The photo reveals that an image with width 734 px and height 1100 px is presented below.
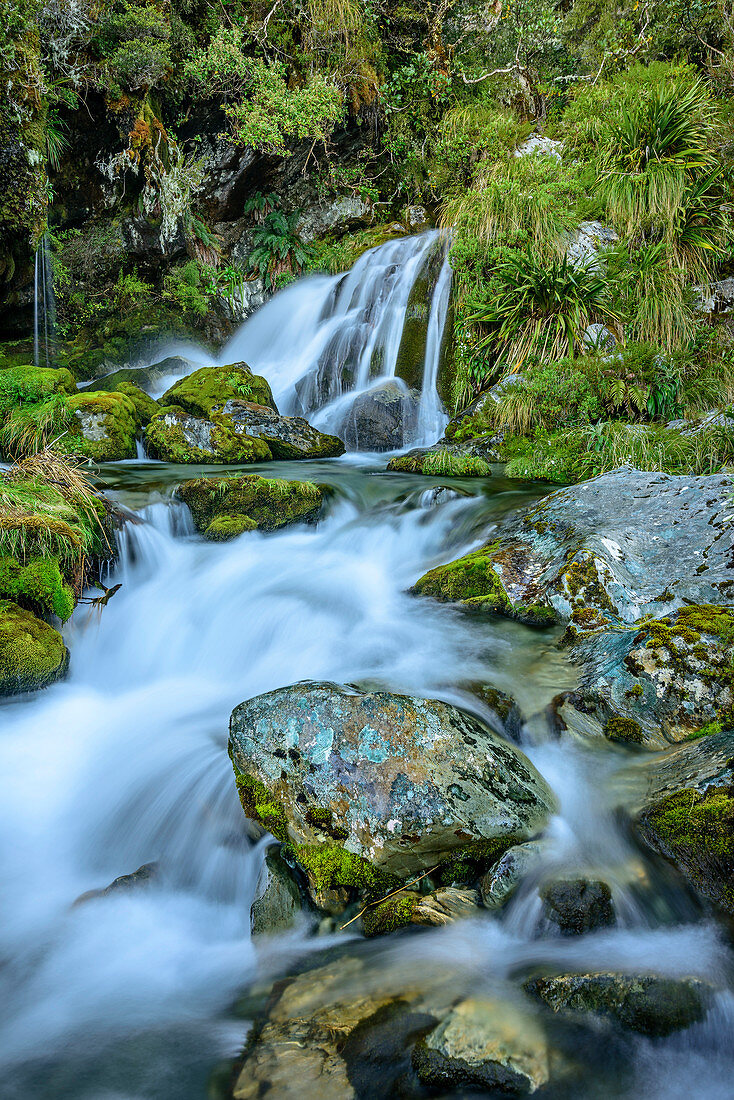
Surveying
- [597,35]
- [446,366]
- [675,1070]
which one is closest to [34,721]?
[675,1070]

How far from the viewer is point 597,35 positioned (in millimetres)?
12883

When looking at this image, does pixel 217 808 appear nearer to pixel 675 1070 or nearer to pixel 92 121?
pixel 675 1070

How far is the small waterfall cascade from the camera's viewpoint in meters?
10.1

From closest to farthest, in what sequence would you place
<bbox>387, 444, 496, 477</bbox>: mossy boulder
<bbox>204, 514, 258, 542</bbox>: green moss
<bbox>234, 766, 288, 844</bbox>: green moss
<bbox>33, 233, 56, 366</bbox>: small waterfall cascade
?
<bbox>234, 766, 288, 844</bbox>: green moss < <bbox>204, 514, 258, 542</bbox>: green moss < <bbox>387, 444, 496, 477</bbox>: mossy boulder < <bbox>33, 233, 56, 366</bbox>: small waterfall cascade

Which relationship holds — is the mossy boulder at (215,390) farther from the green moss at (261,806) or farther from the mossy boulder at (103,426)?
the green moss at (261,806)

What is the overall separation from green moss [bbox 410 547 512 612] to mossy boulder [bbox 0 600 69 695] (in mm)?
2552

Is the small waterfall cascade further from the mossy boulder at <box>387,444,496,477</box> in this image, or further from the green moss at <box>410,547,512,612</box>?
the green moss at <box>410,547,512,612</box>

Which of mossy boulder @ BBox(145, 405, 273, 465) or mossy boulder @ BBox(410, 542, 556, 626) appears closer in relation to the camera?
mossy boulder @ BBox(410, 542, 556, 626)

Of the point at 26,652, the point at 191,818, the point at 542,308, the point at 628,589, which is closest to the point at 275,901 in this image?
the point at 191,818

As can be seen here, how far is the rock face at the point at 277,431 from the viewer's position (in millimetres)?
8117

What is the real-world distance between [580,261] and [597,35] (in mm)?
7928

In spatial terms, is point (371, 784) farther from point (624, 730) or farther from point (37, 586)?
point (37, 586)

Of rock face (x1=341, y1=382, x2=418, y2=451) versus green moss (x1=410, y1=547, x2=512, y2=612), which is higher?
rock face (x1=341, y1=382, x2=418, y2=451)

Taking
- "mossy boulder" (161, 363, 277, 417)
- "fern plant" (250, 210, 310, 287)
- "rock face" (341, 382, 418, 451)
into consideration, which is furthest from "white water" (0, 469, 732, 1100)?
"fern plant" (250, 210, 310, 287)
